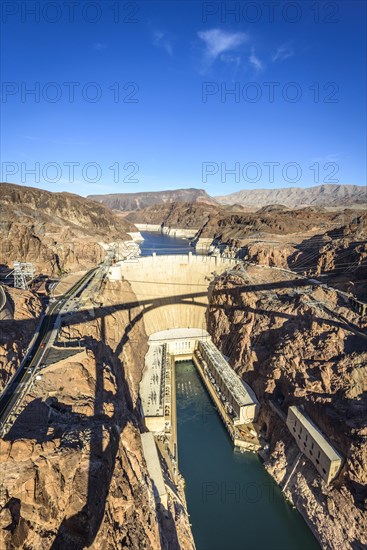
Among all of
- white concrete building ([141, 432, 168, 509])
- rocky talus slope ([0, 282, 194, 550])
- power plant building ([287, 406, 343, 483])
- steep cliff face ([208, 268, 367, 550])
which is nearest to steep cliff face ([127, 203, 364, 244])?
steep cliff face ([208, 268, 367, 550])

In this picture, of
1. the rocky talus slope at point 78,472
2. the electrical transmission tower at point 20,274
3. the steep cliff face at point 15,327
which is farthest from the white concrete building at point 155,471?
the electrical transmission tower at point 20,274

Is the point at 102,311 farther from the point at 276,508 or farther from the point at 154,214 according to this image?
the point at 154,214

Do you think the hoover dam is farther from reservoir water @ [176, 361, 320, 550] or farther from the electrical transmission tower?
the electrical transmission tower

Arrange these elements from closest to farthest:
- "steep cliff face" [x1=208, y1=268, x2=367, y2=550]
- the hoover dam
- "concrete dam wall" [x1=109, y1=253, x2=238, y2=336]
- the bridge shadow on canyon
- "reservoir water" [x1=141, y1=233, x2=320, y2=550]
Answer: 1. the bridge shadow on canyon
2. "steep cliff face" [x1=208, y1=268, x2=367, y2=550]
3. "reservoir water" [x1=141, y1=233, x2=320, y2=550]
4. the hoover dam
5. "concrete dam wall" [x1=109, y1=253, x2=238, y2=336]

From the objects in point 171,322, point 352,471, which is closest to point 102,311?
point 171,322

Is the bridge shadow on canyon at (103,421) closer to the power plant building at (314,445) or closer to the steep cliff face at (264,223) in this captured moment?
the power plant building at (314,445)

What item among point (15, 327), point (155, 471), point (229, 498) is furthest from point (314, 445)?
point (15, 327)

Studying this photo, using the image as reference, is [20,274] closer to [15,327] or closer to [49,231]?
[15,327]
